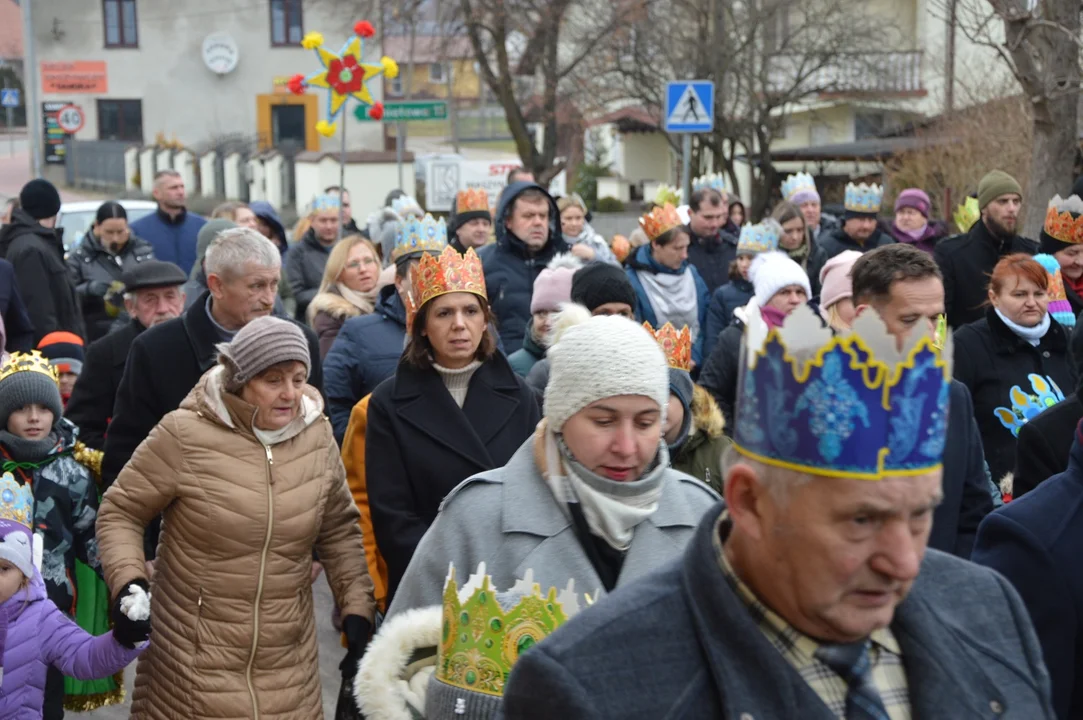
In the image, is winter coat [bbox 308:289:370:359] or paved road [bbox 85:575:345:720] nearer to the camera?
paved road [bbox 85:575:345:720]

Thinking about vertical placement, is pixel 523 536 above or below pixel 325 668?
above

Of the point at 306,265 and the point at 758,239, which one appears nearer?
the point at 758,239

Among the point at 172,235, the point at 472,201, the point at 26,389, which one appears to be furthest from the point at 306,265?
the point at 26,389

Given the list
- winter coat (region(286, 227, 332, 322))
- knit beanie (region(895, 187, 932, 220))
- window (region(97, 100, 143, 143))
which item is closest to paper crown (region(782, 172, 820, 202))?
knit beanie (region(895, 187, 932, 220))

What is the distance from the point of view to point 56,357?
817 cm

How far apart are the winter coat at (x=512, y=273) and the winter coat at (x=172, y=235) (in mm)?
3984

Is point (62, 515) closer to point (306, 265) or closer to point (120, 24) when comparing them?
point (306, 265)

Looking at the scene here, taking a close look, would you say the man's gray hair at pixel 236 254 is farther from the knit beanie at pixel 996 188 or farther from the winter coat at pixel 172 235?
the winter coat at pixel 172 235

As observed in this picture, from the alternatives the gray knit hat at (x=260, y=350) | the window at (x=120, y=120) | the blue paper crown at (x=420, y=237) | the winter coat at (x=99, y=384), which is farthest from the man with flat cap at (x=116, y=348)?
the window at (x=120, y=120)

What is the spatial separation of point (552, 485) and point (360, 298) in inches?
202

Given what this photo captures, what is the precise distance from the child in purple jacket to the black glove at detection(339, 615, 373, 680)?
652 millimetres

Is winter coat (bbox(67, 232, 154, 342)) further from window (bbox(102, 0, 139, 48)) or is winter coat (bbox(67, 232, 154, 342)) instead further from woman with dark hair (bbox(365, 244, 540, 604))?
window (bbox(102, 0, 139, 48))

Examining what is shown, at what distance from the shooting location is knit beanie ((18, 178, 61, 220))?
394 inches

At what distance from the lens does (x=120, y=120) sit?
54250 millimetres
